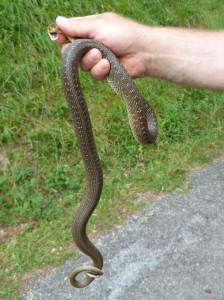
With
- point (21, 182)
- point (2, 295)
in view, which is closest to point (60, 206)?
point (21, 182)

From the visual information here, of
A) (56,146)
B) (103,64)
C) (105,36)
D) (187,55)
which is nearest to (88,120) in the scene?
(103,64)

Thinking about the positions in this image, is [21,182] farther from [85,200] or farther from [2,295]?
[85,200]

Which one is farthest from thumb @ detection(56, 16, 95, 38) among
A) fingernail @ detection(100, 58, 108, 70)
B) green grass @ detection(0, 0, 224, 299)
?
green grass @ detection(0, 0, 224, 299)

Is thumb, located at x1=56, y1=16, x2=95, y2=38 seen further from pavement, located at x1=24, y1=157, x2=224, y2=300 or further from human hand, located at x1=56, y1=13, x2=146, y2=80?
pavement, located at x1=24, y1=157, x2=224, y2=300

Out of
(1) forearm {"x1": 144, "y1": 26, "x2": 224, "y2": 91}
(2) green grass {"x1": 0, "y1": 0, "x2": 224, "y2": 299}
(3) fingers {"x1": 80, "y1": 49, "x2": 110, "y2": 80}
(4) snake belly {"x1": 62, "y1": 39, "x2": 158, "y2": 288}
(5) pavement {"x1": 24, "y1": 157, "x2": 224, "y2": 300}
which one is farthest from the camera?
(2) green grass {"x1": 0, "y1": 0, "x2": 224, "y2": 299}

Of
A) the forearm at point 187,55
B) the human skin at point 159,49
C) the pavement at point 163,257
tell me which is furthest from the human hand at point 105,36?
the pavement at point 163,257

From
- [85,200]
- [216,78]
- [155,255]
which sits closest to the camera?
[85,200]
